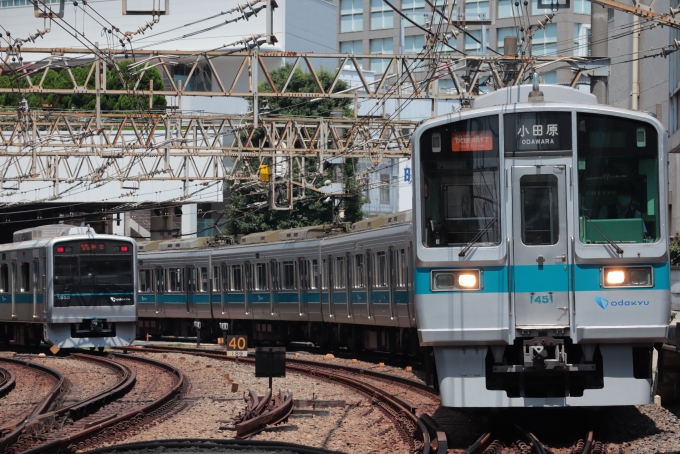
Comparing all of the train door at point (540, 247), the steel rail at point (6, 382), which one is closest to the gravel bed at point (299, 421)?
the train door at point (540, 247)

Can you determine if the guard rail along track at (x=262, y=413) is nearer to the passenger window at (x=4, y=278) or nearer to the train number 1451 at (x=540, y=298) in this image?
the train number 1451 at (x=540, y=298)

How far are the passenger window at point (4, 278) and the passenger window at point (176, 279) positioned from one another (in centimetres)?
556

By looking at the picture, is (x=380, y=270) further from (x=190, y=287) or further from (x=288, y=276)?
(x=190, y=287)

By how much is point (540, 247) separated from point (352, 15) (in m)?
67.1

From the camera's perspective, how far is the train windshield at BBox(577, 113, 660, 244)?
8.71 m

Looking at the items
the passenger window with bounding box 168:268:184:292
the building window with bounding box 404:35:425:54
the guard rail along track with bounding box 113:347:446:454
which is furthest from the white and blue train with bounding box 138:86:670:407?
the building window with bounding box 404:35:425:54

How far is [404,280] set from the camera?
17.2 m

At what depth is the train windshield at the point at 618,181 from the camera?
8.71 m

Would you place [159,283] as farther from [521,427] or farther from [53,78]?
[53,78]

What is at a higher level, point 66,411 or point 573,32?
point 573,32

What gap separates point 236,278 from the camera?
26156mm

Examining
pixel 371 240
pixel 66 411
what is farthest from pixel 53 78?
pixel 66 411

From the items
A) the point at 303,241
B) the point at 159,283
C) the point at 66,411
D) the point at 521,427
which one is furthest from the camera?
the point at 159,283

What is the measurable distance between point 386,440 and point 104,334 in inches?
504
